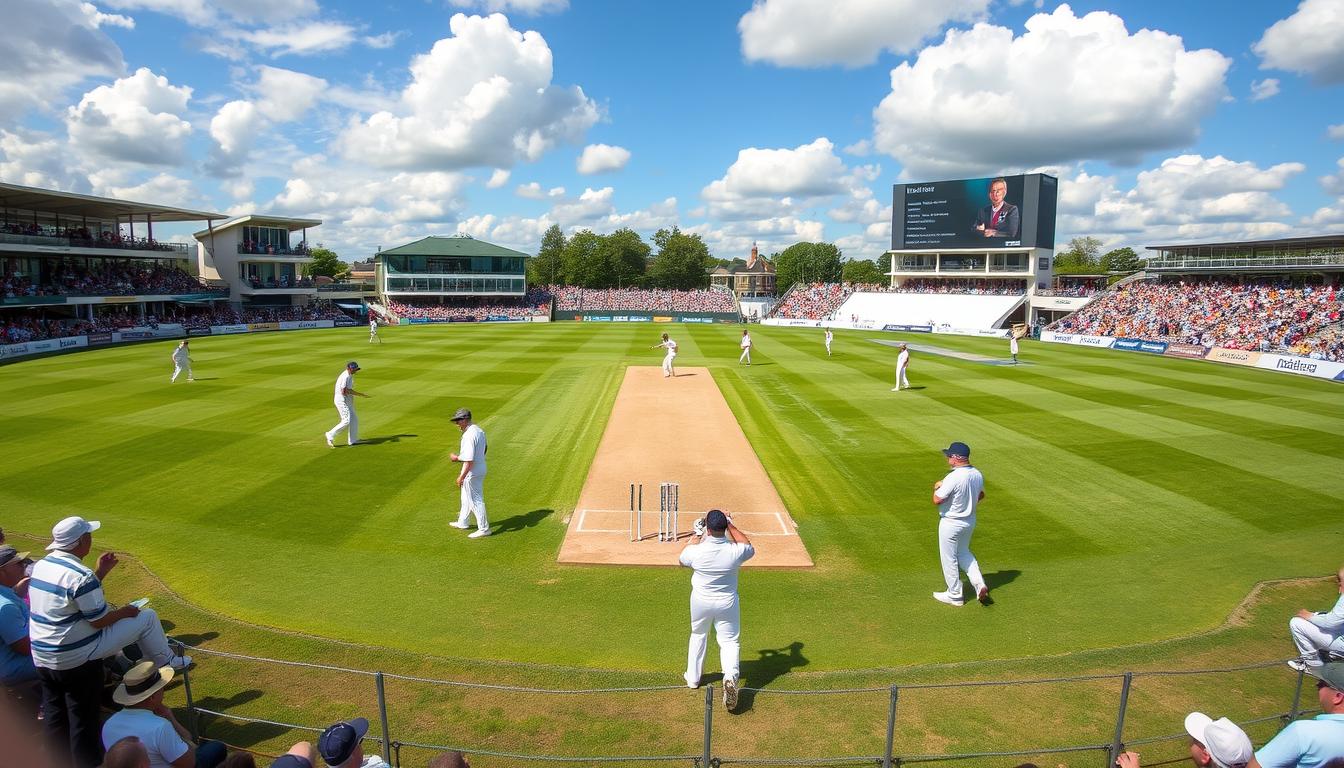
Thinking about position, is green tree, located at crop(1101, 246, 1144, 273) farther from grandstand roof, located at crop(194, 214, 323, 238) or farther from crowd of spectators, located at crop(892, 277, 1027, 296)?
grandstand roof, located at crop(194, 214, 323, 238)

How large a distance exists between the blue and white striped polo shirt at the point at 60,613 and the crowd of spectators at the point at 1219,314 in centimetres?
4913

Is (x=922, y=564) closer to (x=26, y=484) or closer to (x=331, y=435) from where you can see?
→ (x=331, y=435)

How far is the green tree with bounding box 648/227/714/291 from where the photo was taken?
126 meters

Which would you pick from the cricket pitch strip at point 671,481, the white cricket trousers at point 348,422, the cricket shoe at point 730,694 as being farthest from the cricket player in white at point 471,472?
the white cricket trousers at point 348,422

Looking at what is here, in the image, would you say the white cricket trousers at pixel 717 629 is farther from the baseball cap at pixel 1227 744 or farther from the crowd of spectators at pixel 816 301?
the crowd of spectators at pixel 816 301

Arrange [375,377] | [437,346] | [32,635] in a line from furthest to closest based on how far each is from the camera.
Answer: [437,346], [375,377], [32,635]

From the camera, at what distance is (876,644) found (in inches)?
339

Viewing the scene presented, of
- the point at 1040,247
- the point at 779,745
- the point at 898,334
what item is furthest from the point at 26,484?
the point at 1040,247

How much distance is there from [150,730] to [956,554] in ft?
29.0

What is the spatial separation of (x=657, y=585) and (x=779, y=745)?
404 cm

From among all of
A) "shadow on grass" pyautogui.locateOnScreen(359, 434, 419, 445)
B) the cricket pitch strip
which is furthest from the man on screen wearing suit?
"shadow on grass" pyautogui.locateOnScreen(359, 434, 419, 445)

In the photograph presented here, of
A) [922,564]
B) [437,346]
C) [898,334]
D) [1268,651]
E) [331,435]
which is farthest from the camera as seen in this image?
[898,334]

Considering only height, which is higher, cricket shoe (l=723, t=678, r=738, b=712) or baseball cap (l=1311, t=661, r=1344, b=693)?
baseball cap (l=1311, t=661, r=1344, b=693)

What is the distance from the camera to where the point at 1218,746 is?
4348 mm
